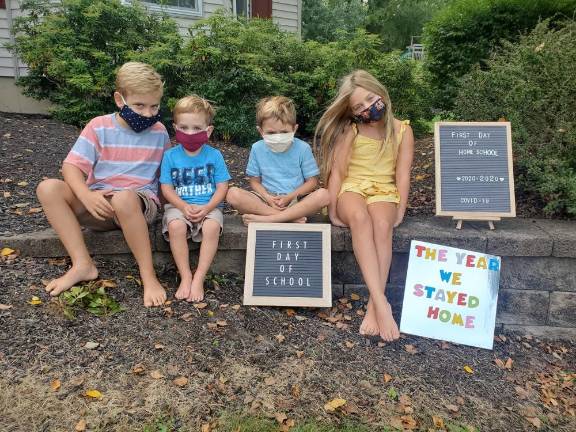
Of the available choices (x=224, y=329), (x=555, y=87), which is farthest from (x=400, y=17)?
(x=224, y=329)

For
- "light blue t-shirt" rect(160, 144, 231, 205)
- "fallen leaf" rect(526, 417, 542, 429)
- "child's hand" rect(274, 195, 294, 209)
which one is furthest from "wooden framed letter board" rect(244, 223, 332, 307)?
"fallen leaf" rect(526, 417, 542, 429)

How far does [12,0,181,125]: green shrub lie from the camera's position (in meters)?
5.70

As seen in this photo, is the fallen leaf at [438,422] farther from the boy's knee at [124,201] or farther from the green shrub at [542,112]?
the boy's knee at [124,201]

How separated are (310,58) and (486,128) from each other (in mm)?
3521

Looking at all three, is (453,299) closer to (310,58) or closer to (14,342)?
(14,342)

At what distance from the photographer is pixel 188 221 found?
9.54 ft

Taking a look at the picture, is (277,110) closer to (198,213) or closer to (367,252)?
(198,213)

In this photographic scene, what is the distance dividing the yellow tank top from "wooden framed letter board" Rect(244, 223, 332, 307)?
1.67ft

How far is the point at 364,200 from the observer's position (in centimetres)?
317

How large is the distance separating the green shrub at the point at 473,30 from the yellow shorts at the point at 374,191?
12.1ft

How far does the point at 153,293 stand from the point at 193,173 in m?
0.80

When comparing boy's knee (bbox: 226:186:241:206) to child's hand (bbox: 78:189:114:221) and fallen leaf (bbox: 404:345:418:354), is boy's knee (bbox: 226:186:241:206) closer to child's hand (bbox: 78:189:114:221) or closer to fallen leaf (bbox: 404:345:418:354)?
child's hand (bbox: 78:189:114:221)

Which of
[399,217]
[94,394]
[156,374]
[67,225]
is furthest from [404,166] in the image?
[94,394]

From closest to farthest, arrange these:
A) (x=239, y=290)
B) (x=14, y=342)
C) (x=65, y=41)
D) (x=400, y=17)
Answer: (x=14, y=342) → (x=239, y=290) → (x=65, y=41) → (x=400, y=17)
